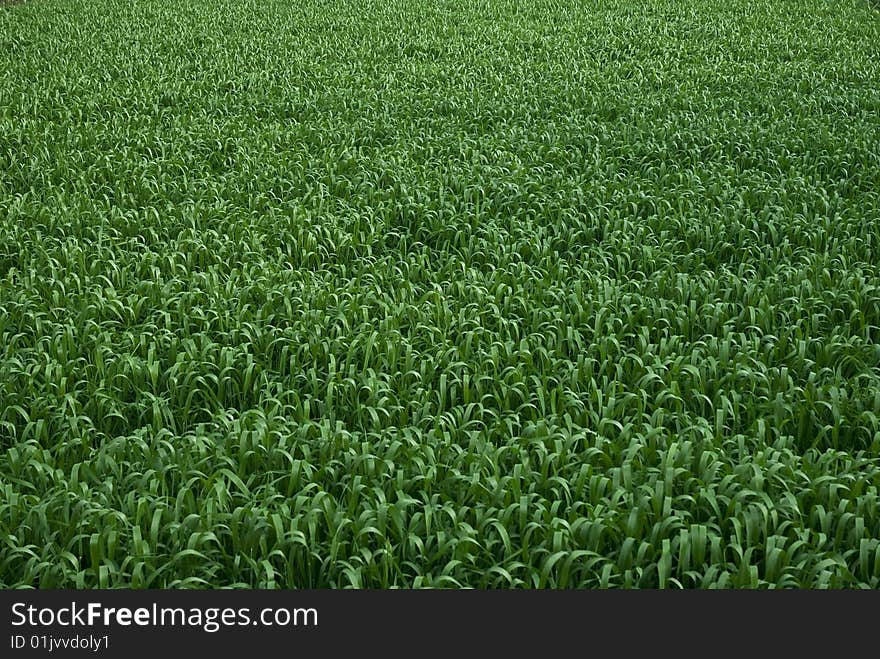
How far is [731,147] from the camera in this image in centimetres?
1218

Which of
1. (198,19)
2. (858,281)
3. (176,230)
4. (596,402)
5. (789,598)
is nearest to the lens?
(789,598)

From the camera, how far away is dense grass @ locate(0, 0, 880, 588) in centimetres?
492

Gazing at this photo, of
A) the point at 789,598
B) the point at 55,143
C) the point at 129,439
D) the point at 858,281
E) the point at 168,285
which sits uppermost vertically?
the point at 55,143

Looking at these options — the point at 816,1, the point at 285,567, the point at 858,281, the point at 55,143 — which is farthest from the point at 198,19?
the point at 285,567

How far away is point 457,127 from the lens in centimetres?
1360

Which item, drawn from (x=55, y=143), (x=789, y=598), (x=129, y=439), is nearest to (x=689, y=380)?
(x=789, y=598)

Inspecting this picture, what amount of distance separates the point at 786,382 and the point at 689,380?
→ 2.14 feet

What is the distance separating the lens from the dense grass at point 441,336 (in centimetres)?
492

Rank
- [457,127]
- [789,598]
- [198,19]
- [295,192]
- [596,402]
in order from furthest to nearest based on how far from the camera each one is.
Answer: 1. [198,19]
2. [457,127]
3. [295,192]
4. [596,402]
5. [789,598]

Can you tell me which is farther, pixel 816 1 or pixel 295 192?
pixel 816 1

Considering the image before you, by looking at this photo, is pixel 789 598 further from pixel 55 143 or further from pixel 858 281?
pixel 55 143

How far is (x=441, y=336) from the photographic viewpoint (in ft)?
23.6

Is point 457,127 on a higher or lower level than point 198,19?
lower

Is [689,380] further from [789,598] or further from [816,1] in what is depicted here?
[816,1]
